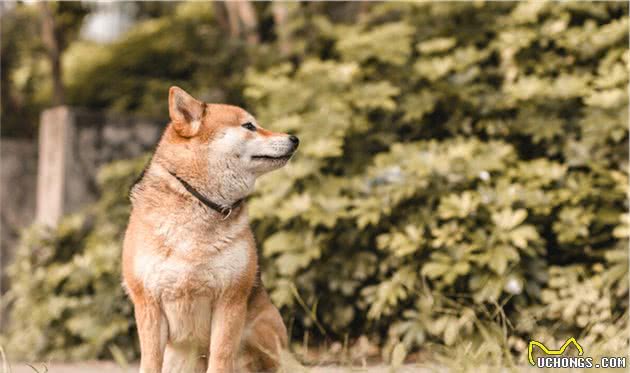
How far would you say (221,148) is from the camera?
3.20 meters

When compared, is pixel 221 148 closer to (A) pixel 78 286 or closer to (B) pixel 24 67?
(A) pixel 78 286

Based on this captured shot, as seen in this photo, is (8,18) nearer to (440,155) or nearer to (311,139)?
(311,139)

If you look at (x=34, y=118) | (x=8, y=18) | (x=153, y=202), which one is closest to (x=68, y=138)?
(x=34, y=118)

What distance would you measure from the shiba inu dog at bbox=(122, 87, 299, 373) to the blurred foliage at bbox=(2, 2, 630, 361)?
1725 millimetres

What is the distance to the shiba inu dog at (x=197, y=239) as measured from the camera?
306 cm

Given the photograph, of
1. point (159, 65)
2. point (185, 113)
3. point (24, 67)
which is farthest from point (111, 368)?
point (24, 67)

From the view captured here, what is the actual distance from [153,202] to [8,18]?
8496 mm

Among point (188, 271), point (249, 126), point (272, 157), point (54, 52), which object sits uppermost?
point (54, 52)

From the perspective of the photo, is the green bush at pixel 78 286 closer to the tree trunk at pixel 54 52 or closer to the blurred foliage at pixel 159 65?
the blurred foliage at pixel 159 65

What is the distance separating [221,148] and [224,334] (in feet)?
2.59

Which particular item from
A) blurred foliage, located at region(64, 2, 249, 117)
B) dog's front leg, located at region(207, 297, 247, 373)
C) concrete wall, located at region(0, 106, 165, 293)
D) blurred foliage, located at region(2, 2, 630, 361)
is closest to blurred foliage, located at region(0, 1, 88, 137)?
blurred foliage, located at region(64, 2, 249, 117)

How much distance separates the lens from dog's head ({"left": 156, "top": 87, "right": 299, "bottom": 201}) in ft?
10.4

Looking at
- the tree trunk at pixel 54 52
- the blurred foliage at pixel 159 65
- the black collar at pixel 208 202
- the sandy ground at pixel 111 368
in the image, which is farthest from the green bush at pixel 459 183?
the tree trunk at pixel 54 52

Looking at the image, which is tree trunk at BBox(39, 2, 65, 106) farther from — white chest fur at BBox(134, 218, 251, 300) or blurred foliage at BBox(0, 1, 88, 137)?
white chest fur at BBox(134, 218, 251, 300)
